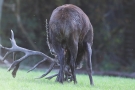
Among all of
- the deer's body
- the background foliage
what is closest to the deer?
the deer's body

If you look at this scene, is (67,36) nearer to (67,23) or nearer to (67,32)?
(67,32)

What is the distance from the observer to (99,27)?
23.5m

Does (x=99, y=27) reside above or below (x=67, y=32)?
below

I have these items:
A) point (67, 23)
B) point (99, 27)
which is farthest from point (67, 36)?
point (99, 27)

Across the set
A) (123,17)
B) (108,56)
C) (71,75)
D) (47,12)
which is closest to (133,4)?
(123,17)

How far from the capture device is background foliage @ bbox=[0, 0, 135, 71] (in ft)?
76.1

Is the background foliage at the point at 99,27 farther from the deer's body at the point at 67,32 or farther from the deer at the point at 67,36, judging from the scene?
the deer's body at the point at 67,32

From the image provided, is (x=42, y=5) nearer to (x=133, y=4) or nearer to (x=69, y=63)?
(x=133, y=4)

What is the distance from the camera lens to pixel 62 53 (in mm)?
9758

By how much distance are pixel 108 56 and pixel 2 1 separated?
6440 millimetres

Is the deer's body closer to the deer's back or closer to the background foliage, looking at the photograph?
the deer's back

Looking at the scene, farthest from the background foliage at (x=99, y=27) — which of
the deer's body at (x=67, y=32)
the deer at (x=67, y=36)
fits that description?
the deer's body at (x=67, y=32)

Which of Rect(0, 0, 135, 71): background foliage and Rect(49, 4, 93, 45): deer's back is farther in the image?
Rect(0, 0, 135, 71): background foliage

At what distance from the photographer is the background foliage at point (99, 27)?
23188mm
